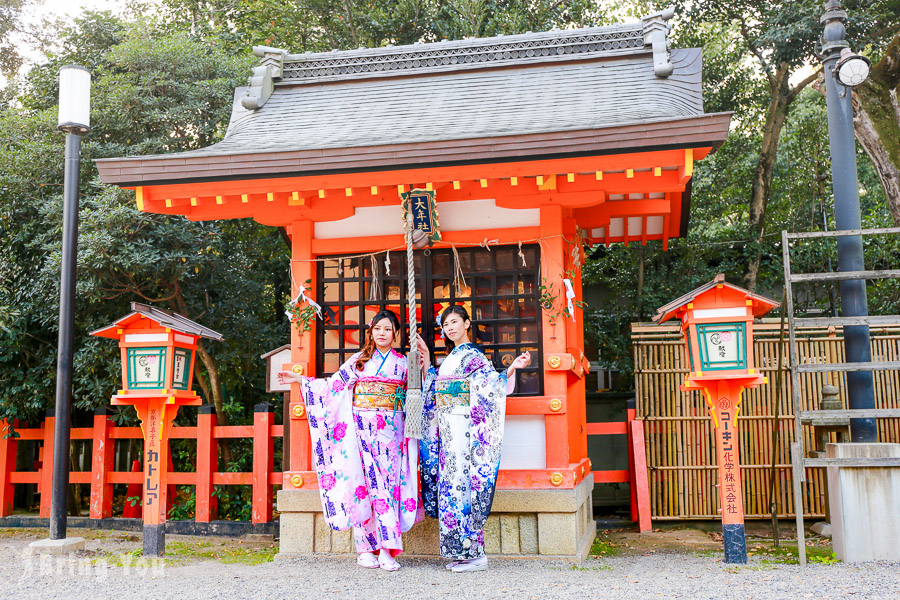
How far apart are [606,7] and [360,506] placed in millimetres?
10248

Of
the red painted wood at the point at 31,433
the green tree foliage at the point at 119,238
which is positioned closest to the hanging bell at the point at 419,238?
the green tree foliage at the point at 119,238

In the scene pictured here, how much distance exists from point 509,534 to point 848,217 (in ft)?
11.8

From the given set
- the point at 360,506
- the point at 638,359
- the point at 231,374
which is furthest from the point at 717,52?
the point at 360,506

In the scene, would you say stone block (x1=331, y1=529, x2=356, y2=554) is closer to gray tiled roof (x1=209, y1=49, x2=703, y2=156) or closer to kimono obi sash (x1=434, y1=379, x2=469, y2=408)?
kimono obi sash (x1=434, y1=379, x2=469, y2=408)

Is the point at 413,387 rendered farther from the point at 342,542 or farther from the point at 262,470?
the point at 262,470

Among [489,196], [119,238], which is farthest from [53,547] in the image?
[489,196]

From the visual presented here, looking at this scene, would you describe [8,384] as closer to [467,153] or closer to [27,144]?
[27,144]

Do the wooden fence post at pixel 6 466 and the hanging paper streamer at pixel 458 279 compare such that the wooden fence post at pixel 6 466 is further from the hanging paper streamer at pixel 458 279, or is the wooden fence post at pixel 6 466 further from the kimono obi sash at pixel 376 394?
the hanging paper streamer at pixel 458 279

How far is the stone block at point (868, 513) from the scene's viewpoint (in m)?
4.81

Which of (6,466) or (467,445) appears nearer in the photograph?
(467,445)

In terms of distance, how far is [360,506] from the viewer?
16.4 ft

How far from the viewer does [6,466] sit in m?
8.00

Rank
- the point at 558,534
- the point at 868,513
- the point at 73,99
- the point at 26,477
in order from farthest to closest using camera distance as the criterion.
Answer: the point at 26,477 → the point at 73,99 → the point at 558,534 → the point at 868,513

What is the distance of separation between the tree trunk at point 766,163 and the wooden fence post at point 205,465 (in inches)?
298
